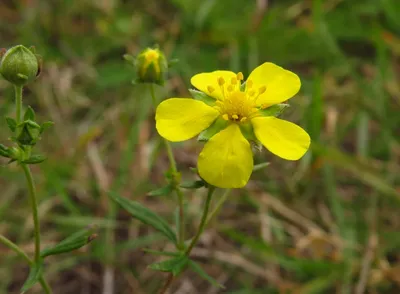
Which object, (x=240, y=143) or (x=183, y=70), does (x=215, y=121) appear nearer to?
(x=240, y=143)

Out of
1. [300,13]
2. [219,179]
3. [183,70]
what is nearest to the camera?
[219,179]

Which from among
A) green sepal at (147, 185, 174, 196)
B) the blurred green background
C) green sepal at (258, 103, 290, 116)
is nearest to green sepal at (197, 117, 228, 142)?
green sepal at (258, 103, 290, 116)

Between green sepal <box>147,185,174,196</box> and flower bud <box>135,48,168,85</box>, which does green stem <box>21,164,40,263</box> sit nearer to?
green sepal <box>147,185,174,196</box>

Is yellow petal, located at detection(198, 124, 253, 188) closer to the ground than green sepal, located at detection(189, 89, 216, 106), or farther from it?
closer to the ground

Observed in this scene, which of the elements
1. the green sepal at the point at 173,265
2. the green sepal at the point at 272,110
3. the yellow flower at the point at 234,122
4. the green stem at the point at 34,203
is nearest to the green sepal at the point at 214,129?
the yellow flower at the point at 234,122

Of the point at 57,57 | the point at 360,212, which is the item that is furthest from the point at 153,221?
the point at 57,57

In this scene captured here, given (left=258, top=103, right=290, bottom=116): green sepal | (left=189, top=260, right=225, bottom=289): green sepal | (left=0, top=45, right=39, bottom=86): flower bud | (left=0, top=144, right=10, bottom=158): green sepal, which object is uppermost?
(left=0, top=45, right=39, bottom=86): flower bud

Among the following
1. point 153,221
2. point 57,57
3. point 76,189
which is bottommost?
point 76,189

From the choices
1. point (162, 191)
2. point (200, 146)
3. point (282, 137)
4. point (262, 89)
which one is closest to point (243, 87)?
point (262, 89)
